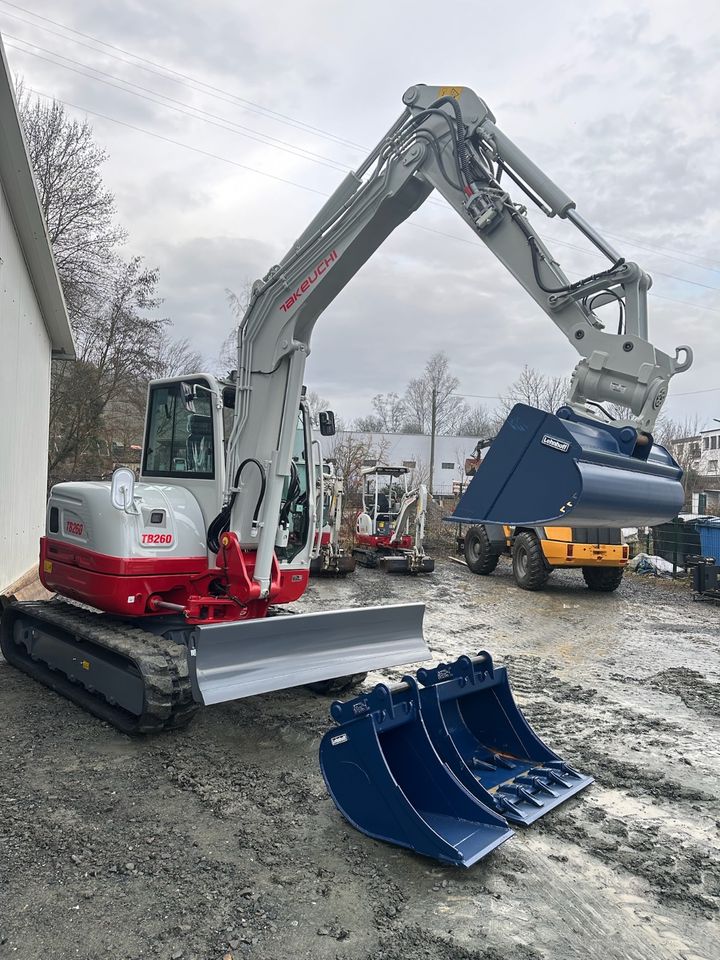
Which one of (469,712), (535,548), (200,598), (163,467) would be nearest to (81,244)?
(535,548)

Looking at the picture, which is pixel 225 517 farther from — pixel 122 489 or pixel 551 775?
pixel 551 775

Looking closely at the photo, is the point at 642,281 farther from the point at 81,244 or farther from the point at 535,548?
the point at 81,244

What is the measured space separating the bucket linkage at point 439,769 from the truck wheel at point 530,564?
28.3ft

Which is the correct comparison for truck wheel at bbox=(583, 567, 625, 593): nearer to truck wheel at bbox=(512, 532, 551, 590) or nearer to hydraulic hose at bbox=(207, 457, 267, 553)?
truck wheel at bbox=(512, 532, 551, 590)

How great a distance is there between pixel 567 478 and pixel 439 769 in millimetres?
1694

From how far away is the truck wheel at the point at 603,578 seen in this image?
525 inches

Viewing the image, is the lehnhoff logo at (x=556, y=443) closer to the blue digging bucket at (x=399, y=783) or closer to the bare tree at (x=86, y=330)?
the blue digging bucket at (x=399, y=783)

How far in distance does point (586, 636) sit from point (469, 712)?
521 centimetres

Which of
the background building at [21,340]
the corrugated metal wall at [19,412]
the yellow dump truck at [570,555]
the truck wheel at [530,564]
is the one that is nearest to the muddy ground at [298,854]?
the corrugated metal wall at [19,412]

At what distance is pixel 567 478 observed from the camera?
146 inches

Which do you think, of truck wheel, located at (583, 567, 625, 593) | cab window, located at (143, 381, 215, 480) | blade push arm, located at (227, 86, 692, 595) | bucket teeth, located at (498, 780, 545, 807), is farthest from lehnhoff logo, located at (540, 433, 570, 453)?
truck wheel, located at (583, 567, 625, 593)

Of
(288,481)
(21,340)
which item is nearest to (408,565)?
(21,340)

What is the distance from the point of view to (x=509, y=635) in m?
9.48

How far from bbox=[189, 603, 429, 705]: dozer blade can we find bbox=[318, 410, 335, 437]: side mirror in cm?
168
